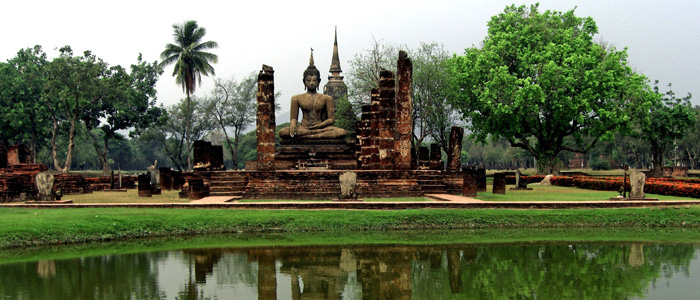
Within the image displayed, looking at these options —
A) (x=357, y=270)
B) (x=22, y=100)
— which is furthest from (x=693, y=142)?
(x=357, y=270)

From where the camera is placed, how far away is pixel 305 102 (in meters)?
28.3

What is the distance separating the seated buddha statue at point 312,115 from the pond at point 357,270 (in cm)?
1345

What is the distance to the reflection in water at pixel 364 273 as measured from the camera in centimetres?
934

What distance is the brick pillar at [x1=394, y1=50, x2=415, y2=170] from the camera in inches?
882

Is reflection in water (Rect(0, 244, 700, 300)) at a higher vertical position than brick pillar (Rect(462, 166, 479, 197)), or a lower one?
lower

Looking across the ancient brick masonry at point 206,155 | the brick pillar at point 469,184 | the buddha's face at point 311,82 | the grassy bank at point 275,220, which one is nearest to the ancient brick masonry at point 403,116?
the brick pillar at point 469,184

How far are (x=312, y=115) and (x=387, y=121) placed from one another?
21.2 feet

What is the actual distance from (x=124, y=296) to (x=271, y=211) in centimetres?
805

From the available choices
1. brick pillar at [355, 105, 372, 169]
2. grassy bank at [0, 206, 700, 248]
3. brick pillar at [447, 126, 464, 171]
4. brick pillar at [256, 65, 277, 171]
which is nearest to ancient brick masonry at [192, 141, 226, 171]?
brick pillar at [256, 65, 277, 171]

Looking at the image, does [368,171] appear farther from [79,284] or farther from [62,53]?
[62,53]

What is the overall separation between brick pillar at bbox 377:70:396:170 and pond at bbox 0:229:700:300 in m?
8.02

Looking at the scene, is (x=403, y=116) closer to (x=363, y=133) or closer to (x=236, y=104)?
(x=363, y=133)

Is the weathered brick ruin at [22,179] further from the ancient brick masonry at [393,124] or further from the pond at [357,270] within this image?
the ancient brick masonry at [393,124]

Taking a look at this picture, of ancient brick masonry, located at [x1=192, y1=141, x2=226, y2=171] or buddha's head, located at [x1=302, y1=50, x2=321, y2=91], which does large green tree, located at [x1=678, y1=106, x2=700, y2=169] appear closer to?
buddha's head, located at [x1=302, y1=50, x2=321, y2=91]
